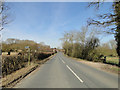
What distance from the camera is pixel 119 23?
854cm

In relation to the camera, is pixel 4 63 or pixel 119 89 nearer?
pixel 119 89

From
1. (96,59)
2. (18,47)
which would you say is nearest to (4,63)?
(96,59)

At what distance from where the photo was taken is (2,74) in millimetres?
6656

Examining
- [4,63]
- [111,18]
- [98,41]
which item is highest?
[111,18]

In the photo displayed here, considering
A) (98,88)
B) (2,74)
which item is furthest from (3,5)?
(98,88)

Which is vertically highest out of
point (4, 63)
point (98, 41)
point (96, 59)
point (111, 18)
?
point (111, 18)

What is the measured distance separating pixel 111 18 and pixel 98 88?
7450 mm

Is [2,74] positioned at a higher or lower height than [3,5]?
lower

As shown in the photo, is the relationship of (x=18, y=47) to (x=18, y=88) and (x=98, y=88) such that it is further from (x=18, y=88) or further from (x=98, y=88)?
(x=98, y=88)

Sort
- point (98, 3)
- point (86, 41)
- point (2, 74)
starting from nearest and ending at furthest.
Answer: point (2, 74) → point (98, 3) → point (86, 41)

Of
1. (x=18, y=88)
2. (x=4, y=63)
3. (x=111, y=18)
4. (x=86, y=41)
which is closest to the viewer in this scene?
(x=18, y=88)

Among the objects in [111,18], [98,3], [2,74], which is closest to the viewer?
[2,74]

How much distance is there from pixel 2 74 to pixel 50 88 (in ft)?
14.1

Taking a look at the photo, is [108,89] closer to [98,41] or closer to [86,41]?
[98,41]
